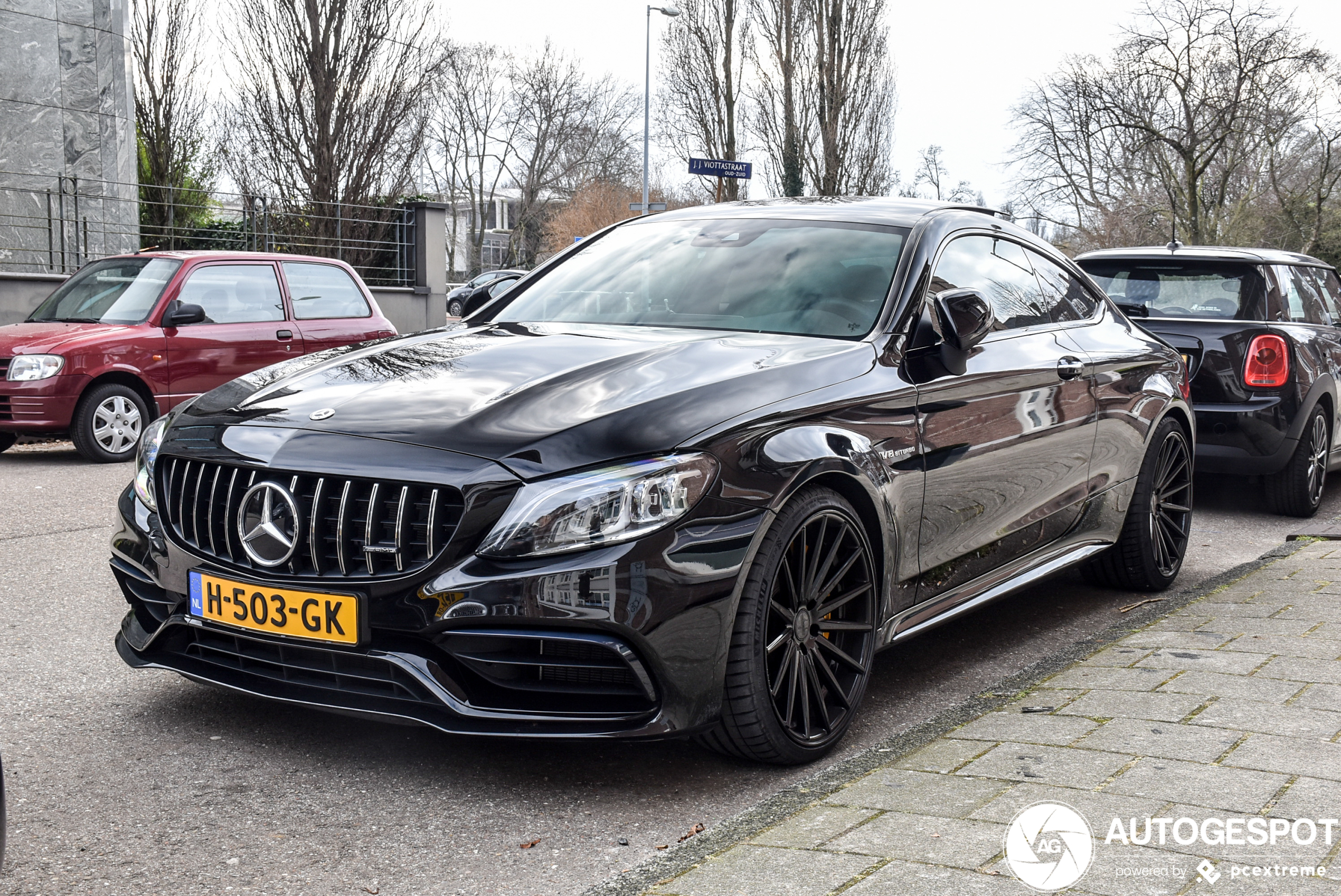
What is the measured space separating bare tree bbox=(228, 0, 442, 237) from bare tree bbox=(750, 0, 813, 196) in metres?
20.3

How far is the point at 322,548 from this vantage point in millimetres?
3100

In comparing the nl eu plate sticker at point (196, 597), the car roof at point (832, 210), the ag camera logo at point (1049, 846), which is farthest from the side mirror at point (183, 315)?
the ag camera logo at point (1049, 846)

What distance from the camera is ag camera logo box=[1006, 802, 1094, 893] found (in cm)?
256

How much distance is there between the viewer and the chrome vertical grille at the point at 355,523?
303 cm

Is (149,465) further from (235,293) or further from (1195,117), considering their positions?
(1195,117)

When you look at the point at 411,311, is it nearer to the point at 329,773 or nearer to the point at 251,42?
the point at 251,42

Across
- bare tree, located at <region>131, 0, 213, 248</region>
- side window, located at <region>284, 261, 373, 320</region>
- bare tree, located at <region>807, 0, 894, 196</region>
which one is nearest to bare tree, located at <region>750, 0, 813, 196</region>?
bare tree, located at <region>807, 0, 894, 196</region>

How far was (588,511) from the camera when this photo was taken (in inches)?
118

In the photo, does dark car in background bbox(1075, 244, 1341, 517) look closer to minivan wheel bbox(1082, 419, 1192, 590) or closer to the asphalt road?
minivan wheel bbox(1082, 419, 1192, 590)

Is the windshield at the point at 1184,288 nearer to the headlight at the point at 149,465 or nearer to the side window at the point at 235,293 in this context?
the headlight at the point at 149,465

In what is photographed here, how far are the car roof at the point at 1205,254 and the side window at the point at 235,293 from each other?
271 inches

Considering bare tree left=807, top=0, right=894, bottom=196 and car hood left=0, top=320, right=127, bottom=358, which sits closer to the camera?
car hood left=0, top=320, right=127, bottom=358

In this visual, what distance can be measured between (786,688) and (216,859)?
56.0 inches

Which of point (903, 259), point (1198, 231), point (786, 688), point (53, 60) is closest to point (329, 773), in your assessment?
point (786, 688)
